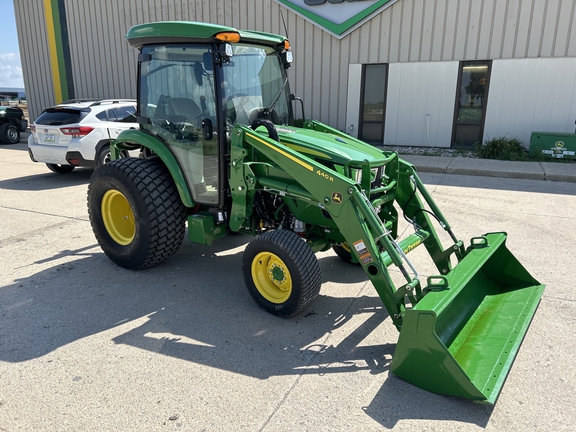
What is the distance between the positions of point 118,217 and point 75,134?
4.83m

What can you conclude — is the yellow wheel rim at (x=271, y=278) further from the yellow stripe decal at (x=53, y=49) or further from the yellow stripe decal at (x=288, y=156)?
the yellow stripe decal at (x=53, y=49)

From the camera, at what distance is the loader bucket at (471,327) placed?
2.70 meters

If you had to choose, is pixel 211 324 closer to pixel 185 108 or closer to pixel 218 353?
pixel 218 353

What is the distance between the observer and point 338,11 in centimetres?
1227

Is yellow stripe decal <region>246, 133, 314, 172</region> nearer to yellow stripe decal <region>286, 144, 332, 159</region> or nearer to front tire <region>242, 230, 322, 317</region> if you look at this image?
yellow stripe decal <region>286, 144, 332, 159</region>

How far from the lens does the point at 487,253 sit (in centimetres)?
371

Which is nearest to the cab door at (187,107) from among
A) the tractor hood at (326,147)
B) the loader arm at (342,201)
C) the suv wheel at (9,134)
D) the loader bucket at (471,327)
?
the loader arm at (342,201)

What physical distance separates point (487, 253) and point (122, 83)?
15126 mm

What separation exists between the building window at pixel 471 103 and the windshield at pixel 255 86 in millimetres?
8397

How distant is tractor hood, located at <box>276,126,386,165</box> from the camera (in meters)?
3.92

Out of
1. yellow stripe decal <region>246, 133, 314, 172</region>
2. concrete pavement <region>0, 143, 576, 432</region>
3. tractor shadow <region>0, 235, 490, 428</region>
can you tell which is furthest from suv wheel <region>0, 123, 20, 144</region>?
yellow stripe decal <region>246, 133, 314, 172</region>

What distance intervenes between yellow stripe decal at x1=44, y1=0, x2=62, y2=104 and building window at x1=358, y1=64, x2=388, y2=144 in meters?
11.9

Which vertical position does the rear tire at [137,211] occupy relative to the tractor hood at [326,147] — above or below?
below

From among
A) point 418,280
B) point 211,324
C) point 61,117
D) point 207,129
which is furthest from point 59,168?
point 418,280
